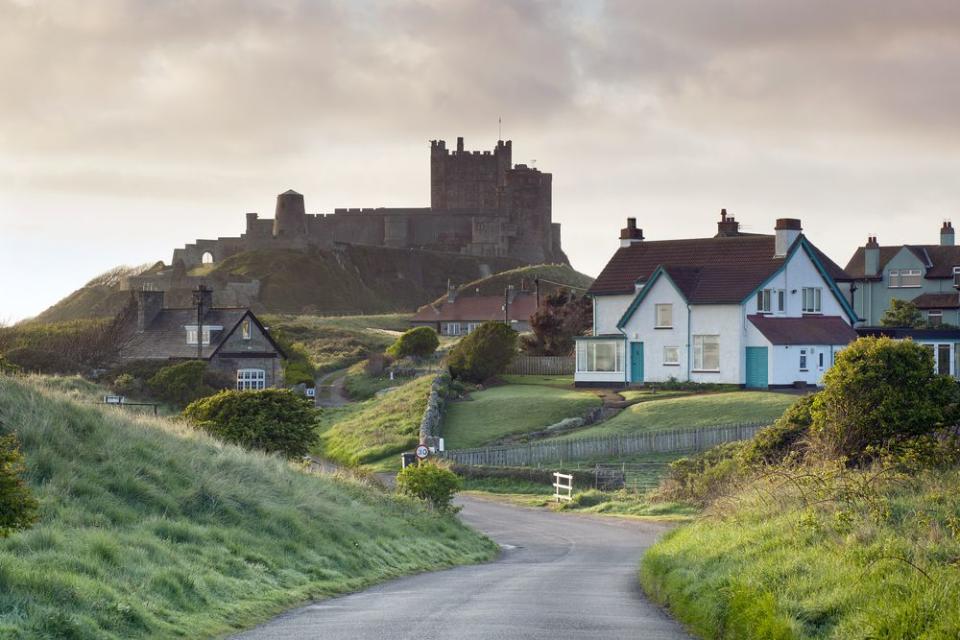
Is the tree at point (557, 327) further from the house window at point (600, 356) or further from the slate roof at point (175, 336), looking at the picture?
the slate roof at point (175, 336)

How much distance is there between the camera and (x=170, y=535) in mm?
19172

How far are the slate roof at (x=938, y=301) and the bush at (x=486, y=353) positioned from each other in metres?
25.2

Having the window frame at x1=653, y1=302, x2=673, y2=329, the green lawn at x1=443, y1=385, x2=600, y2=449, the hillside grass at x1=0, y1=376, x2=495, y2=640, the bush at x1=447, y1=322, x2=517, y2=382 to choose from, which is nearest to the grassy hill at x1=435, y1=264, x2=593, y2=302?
the bush at x1=447, y1=322, x2=517, y2=382

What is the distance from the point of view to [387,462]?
51.3 meters

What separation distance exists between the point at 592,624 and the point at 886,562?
3.16 m

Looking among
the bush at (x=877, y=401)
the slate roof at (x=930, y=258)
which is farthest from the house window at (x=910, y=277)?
the bush at (x=877, y=401)


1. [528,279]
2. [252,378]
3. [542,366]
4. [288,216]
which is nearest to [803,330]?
[542,366]

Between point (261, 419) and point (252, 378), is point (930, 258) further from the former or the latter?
point (261, 419)

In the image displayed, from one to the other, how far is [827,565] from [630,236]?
5826cm

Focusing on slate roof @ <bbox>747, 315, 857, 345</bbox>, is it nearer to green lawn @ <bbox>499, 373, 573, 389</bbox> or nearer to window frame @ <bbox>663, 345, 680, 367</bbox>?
window frame @ <bbox>663, 345, 680, 367</bbox>

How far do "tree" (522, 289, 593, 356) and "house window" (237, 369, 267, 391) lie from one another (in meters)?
14.3

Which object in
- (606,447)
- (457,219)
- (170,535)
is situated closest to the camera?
(170,535)

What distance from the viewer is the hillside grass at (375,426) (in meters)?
53.3

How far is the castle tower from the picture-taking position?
169 meters
